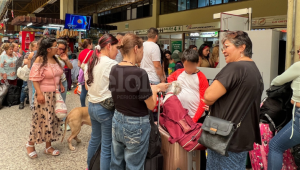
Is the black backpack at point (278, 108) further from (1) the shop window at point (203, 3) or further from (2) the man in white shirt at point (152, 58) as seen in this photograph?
(1) the shop window at point (203, 3)

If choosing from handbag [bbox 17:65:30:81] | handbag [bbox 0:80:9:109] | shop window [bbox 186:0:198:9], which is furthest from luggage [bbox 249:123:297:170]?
shop window [bbox 186:0:198:9]

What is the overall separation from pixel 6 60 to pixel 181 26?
9955 mm

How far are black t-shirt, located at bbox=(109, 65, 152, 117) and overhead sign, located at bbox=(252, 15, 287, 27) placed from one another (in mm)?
9814

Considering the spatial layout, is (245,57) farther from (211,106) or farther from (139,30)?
(139,30)

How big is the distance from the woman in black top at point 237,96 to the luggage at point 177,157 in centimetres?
38

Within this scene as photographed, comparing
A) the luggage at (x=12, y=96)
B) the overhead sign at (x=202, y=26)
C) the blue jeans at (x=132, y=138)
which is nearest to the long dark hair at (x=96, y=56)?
the blue jeans at (x=132, y=138)

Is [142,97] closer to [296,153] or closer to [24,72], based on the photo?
[296,153]

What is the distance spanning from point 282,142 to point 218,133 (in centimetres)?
92

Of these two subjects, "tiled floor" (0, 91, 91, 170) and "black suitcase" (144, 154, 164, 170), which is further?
"tiled floor" (0, 91, 91, 170)

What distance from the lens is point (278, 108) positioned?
7.36 ft

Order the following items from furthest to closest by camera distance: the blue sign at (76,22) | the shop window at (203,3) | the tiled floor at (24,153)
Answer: the shop window at (203,3), the blue sign at (76,22), the tiled floor at (24,153)

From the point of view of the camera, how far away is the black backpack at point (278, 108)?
2209 millimetres

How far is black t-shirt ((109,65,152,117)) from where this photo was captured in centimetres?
169

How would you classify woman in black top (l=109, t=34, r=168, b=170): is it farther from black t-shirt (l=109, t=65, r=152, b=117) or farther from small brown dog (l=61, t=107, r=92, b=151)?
small brown dog (l=61, t=107, r=92, b=151)
